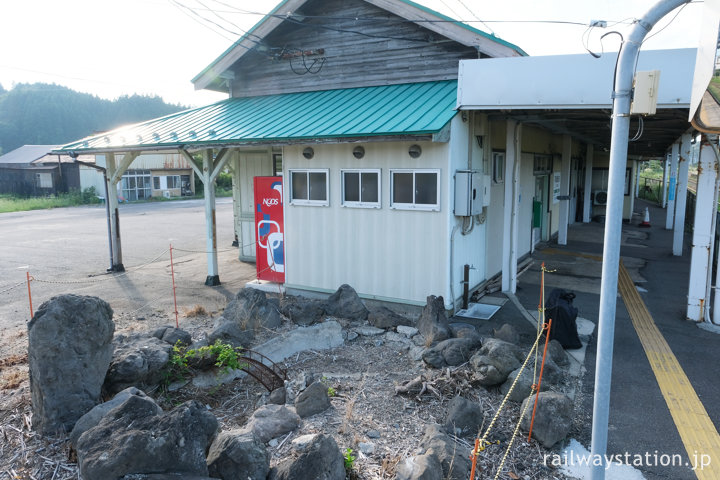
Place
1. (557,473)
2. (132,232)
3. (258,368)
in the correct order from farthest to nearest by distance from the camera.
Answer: (132,232), (258,368), (557,473)

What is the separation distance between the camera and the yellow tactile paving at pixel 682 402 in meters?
4.72

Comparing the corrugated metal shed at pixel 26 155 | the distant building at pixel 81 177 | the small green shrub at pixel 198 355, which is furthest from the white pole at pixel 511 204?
the corrugated metal shed at pixel 26 155

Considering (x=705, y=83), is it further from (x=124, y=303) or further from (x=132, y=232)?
(x=132, y=232)

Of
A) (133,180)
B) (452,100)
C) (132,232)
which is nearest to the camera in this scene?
(452,100)

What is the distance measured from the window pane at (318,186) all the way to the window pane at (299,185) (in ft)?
0.55

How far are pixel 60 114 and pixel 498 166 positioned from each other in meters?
88.9

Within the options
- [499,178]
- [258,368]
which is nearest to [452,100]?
[499,178]

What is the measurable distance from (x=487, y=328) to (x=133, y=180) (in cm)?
3916

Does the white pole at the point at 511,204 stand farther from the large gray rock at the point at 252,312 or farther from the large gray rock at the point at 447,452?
the large gray rock at the point at 447,452

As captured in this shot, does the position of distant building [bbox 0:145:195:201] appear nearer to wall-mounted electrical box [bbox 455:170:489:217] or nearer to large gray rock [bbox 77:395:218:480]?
wall-mounted electrical box [bbox 455:170:489:217]

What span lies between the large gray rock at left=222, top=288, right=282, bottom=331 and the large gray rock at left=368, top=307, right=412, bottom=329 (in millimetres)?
1507

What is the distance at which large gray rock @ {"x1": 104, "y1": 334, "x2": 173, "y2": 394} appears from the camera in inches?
213

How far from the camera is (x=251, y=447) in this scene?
3.83 m

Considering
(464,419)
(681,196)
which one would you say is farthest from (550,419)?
(681,196)
